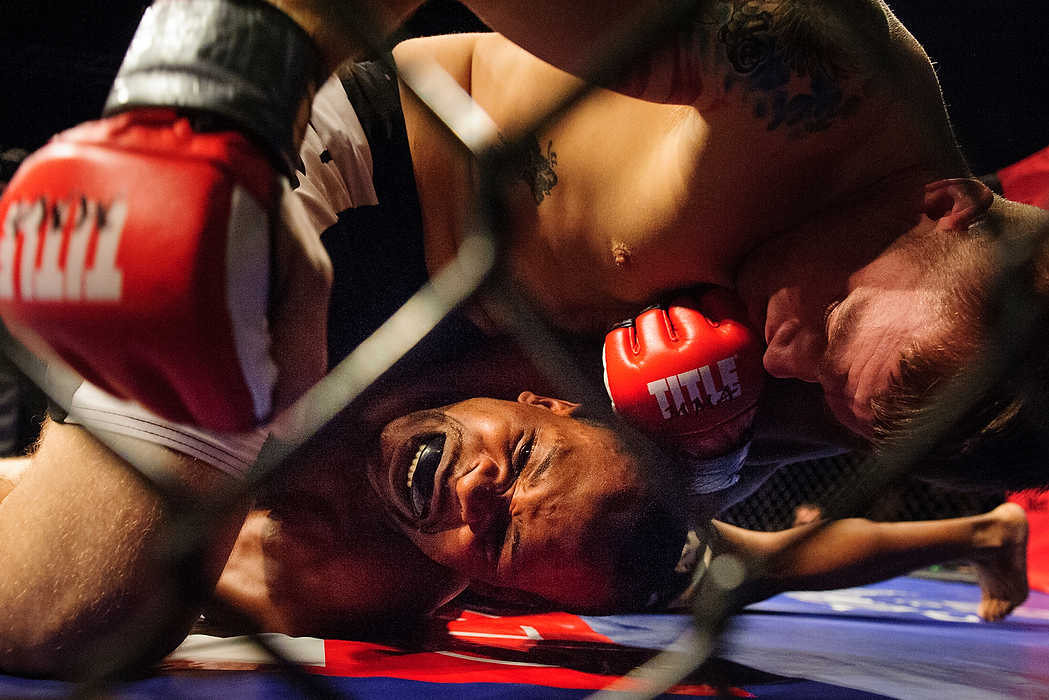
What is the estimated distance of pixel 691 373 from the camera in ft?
2.56

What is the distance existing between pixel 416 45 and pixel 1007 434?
0.81 meters

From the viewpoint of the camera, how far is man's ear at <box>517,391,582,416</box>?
3.25 ft

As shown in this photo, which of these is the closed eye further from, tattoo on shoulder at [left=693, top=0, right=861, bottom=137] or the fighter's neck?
tattoo on shoulder at [left=693, top=0, right=861, bottom=137]

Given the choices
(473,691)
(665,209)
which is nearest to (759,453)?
(665,209)

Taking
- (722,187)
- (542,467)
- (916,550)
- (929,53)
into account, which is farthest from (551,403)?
(929,53)

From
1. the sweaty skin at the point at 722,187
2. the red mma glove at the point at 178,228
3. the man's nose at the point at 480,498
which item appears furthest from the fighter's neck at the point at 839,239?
the red mma glove at the point at 178,228

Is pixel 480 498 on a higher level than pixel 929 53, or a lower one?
lower

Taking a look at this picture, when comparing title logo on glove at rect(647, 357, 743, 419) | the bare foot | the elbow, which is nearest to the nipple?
title logo on glove at rect(647, 357, 743, 419)

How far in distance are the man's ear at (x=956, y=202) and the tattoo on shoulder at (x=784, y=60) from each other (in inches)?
4.0

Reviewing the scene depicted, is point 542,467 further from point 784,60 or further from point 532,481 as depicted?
point 784,60

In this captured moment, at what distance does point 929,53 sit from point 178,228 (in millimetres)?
2119

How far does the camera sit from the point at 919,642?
3.45 ft

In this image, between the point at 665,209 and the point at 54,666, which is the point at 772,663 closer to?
the point at 665,209

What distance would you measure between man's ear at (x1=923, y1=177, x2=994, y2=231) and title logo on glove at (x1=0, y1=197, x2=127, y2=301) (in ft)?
2.07
